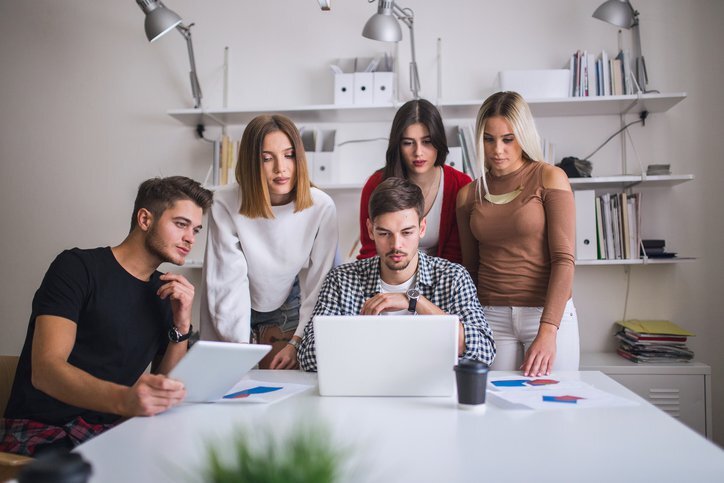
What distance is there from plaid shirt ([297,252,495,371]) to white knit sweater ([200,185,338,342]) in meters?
0.20

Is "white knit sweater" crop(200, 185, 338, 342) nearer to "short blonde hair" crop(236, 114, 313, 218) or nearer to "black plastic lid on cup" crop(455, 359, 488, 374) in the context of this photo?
"short blonde hair" crop(236, 114, 313, 218)

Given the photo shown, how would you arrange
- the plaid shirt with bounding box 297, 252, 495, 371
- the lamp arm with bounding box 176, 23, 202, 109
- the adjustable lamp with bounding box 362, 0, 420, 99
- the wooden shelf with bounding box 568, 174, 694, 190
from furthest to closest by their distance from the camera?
the lamp arm with bounding box 176, 23, 202, 109 → the wooden shelf with bounding box 568, 174, 694, 190 → the adjustable lamp with bounding box 362, 0, 420, 99 → the plaid shirt with bounding box 297, 252, 495, 371

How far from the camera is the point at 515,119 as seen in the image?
195 centimetres

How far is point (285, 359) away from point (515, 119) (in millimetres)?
1026

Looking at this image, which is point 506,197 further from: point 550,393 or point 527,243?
point 550,393

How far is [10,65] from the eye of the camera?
11.7ft

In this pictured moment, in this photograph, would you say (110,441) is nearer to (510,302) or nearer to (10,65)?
(510,302)

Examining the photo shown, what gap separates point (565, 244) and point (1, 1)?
3.54 metres

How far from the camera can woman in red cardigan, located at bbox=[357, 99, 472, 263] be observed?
6.86ft

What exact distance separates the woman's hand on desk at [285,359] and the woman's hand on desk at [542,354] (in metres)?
0.67

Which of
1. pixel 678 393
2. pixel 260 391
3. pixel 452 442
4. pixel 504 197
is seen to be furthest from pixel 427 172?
pixel 678 393

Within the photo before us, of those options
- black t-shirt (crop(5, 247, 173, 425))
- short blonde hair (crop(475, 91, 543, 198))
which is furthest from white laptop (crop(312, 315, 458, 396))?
short blonde hair (crop(475, 91, 543, 198))

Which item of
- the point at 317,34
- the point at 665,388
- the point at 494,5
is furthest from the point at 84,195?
the point at 665,388

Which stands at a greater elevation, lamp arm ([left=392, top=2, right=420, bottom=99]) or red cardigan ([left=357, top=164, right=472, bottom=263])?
lamp arm ([left=392, top=2, right=420, bottom=99])
